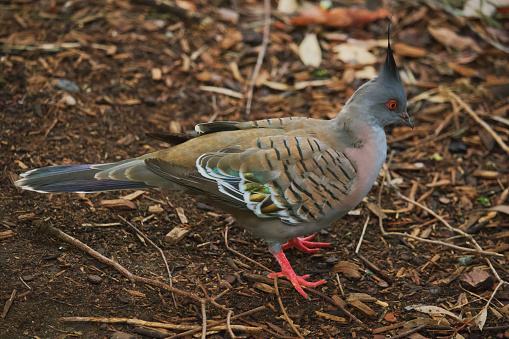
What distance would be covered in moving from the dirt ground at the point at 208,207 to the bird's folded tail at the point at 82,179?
14.2 inches

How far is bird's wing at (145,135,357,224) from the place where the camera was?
3.66 m

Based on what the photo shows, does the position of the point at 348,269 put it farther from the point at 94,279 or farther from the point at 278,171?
the point at 94,279

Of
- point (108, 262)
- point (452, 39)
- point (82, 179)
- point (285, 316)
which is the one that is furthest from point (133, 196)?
point (452, 39)

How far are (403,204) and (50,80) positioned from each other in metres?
3.82

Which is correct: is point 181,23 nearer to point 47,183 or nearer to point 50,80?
point 50,80

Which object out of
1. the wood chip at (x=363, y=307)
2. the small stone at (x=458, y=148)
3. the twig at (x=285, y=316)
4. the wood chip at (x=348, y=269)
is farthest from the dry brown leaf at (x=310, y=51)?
the wood chip at (x=363, y=307)

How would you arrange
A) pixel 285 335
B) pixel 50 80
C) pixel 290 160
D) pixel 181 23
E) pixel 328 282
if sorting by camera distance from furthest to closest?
pixel 181 23 < pixel 50 80 < pixel 328 282 < pixel 290 160 < pixel 285 335

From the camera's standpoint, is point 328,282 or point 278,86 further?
point 278,86

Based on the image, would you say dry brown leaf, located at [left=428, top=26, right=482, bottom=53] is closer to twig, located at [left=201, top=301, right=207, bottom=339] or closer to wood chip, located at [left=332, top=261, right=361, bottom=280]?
wood chip, located at [left=332, top=261, right=361, bottom=280]

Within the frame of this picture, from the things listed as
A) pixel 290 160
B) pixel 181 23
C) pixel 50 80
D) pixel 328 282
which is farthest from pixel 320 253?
pixel 181 23

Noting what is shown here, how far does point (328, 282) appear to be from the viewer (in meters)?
3.98

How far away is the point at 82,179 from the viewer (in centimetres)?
372

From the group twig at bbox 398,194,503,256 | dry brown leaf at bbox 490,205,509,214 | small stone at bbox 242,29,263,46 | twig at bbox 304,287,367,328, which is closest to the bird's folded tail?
twig at bbox 304,287,367,328

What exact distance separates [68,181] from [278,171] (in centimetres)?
153
